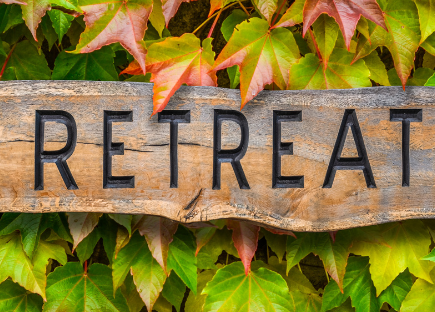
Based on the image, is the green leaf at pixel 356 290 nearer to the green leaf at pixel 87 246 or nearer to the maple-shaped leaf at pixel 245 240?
the maple-shaped leaf at pixel 245 240

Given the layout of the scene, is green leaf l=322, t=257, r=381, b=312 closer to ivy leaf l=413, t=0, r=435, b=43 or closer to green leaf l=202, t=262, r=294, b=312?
green leaf l=202, t=262, r=294, b=312

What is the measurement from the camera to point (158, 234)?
0.68 meters

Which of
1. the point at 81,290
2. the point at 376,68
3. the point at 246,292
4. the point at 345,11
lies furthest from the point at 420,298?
the point at 81,290

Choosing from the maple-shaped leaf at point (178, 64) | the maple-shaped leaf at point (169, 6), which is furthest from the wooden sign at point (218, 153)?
the maple-shaped leaf at point (169, 6)

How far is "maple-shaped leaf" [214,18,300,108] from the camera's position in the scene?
58cm

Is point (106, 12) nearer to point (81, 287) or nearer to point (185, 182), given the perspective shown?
point (185, 182)

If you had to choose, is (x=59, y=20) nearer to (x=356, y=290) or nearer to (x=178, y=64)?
(x=178, y=64)

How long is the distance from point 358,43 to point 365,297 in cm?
52

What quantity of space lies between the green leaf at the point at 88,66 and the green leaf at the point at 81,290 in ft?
1.28

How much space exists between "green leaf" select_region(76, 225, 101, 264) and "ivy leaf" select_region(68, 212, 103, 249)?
2.4 inches

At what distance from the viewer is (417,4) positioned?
1.99 feet

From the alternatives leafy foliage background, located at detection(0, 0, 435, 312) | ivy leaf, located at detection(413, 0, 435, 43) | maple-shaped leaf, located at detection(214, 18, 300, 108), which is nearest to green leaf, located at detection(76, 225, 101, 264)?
leafy foliage background, located at detection(0, 0, 435, 312)

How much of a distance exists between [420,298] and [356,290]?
4.8 inches

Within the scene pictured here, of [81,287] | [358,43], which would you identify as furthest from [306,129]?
[81,287]
